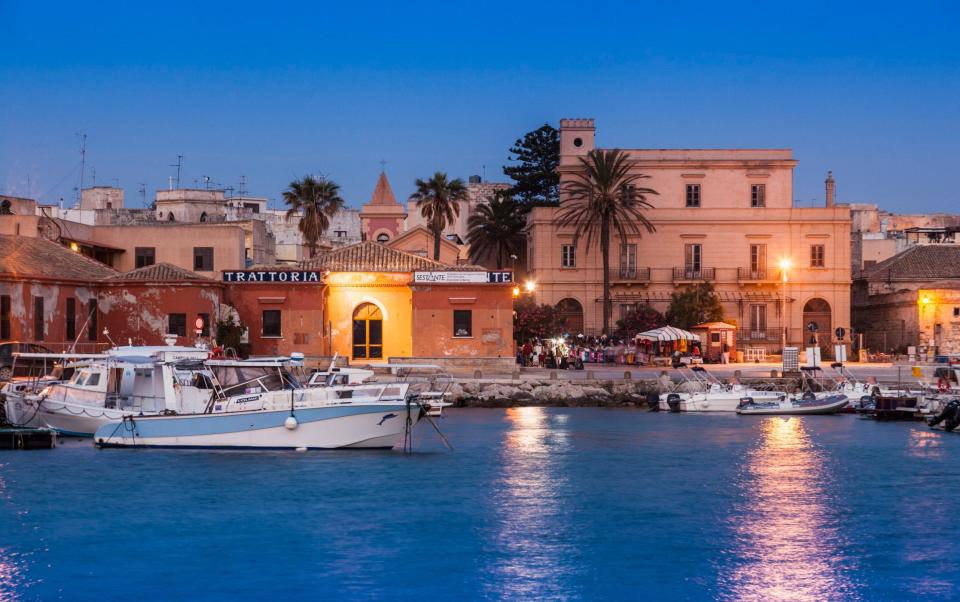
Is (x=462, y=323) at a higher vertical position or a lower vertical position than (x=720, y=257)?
lower

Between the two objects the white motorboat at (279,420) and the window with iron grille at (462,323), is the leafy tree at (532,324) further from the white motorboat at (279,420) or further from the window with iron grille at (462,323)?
the white motorboat at (279,420)

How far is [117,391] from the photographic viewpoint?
35.8 metres

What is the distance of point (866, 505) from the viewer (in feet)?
88.8

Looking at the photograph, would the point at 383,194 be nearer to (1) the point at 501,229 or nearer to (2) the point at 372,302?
(1) the point at 501,229

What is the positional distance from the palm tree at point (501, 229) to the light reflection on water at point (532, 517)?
42.2 meters

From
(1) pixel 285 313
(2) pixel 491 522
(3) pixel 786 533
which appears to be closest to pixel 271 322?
(1) pixel 285 313

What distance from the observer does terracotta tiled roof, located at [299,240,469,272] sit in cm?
5278

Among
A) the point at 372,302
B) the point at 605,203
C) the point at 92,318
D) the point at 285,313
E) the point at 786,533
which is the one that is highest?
the point at 605,203

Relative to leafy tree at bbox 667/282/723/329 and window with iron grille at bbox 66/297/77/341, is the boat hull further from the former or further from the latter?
leafy tree at bbox 667/282/723/329

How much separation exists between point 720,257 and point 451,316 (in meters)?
22.7

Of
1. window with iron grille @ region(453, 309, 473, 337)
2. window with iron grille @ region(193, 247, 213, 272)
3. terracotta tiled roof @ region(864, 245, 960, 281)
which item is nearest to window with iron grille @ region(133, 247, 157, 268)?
window with iron grille @ region(193, 247, 213, 272)

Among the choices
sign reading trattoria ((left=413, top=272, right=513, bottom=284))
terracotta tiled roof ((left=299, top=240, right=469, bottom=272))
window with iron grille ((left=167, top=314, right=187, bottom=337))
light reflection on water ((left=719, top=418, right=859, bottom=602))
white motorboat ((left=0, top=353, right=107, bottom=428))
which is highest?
terracotta tiled roof ((left=299, top=240, right=469, bottom=272))

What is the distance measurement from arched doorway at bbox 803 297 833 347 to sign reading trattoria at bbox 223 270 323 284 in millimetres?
30086

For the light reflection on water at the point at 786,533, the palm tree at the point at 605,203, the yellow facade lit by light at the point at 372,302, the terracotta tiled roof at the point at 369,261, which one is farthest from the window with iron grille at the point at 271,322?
the light reflection on water at the point at 786,533
